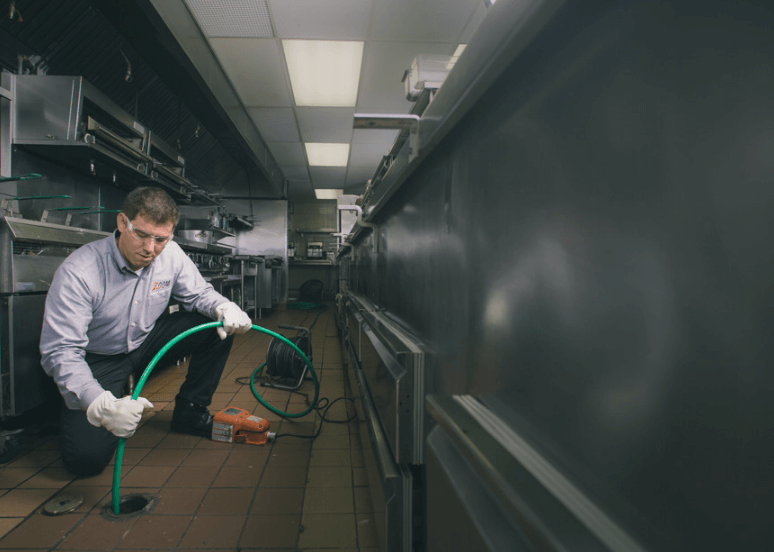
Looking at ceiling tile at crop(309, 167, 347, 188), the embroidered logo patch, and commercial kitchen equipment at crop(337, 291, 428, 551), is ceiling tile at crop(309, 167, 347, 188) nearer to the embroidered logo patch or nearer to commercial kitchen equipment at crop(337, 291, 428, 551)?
the embroidered logo patch

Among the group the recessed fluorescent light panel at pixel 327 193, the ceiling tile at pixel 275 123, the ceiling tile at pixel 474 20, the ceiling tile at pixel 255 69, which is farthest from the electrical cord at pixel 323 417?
the recessed fluorescent light panel at pixel 327 193

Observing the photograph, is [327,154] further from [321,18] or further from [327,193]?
[321,18]

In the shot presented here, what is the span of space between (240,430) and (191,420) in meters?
0.30

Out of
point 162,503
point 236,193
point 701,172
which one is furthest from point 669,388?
point 236,193

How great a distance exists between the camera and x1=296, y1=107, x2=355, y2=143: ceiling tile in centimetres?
481

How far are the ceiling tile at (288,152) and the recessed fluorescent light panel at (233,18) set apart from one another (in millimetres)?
2609

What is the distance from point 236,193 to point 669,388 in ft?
26.0

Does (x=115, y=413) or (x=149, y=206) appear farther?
(x=149, y=206)

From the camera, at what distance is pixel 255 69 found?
387 cm

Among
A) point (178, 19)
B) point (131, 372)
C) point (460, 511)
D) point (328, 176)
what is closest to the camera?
point (460, 511)

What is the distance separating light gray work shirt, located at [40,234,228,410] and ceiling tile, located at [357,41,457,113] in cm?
256

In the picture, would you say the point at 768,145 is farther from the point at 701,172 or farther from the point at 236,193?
the point at 236,193

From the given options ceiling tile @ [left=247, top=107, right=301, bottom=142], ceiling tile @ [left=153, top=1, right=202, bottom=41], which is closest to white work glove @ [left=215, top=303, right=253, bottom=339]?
ceiling tile @ [left=153, top=1, right=202, bottom=41]

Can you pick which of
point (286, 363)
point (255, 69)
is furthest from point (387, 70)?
point (286, 363)
